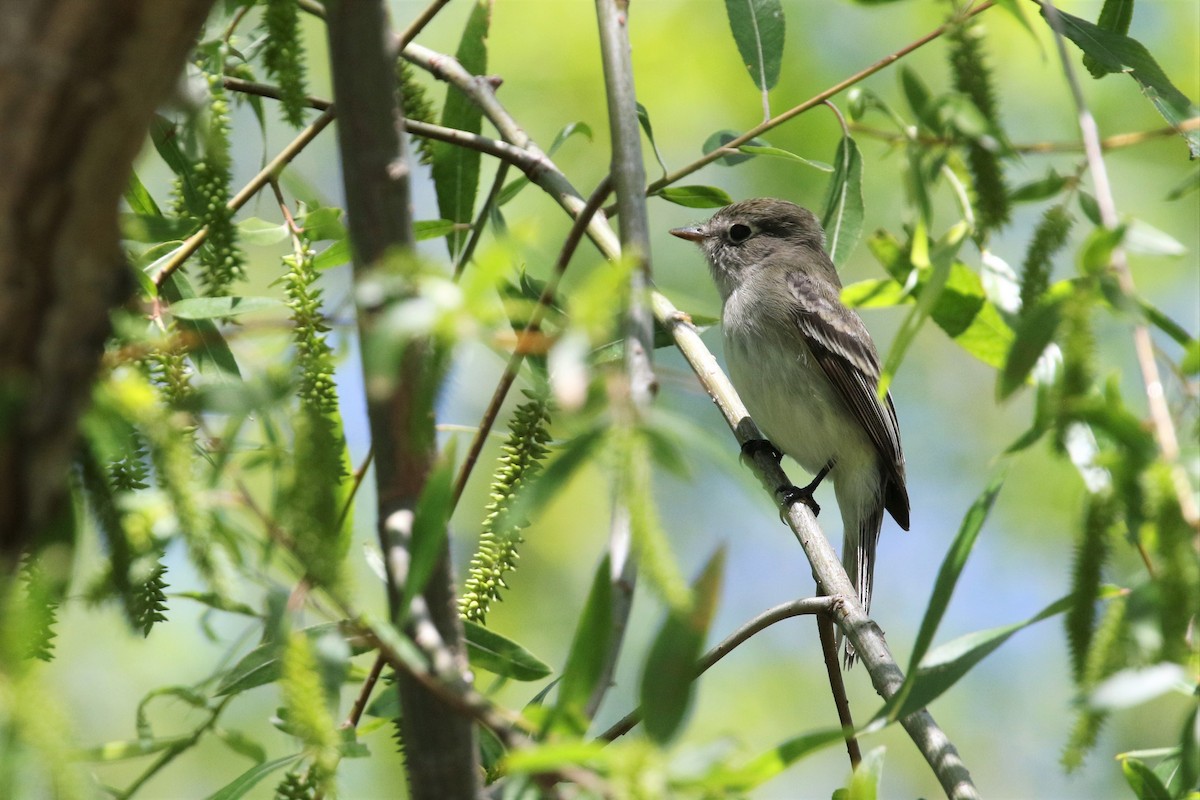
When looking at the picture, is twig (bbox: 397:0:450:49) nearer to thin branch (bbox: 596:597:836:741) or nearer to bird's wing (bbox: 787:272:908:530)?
thin branch (bbox: 596:597:836:741)

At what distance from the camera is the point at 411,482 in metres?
1.36

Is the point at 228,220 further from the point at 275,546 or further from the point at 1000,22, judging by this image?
the point at 1000,22

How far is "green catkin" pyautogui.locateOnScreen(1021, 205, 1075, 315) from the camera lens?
4.97 feet

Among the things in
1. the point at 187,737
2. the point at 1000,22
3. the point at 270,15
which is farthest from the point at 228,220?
the point at 1000,22

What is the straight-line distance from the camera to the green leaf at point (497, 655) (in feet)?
7.30

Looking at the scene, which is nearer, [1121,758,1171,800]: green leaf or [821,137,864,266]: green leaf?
[1121,758,1171,800]: green leaf

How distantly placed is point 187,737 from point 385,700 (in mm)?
373

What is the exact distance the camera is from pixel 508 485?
7.30 ft

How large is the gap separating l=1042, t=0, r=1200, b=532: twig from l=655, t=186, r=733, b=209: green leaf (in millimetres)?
1553

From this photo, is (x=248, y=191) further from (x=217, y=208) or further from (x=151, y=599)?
(x=151, y=599)

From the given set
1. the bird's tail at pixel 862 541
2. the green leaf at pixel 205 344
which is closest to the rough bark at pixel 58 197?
the green leaf at pixel 205 344

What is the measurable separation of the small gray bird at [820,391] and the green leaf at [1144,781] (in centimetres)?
254

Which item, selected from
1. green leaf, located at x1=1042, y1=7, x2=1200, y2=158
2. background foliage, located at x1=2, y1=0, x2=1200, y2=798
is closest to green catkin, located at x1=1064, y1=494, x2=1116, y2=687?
background foliage, located at x1=2, y1=0, x2=1200, y2=798

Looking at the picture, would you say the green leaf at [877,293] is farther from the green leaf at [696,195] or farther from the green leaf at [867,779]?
the green leaf at [696,195]
